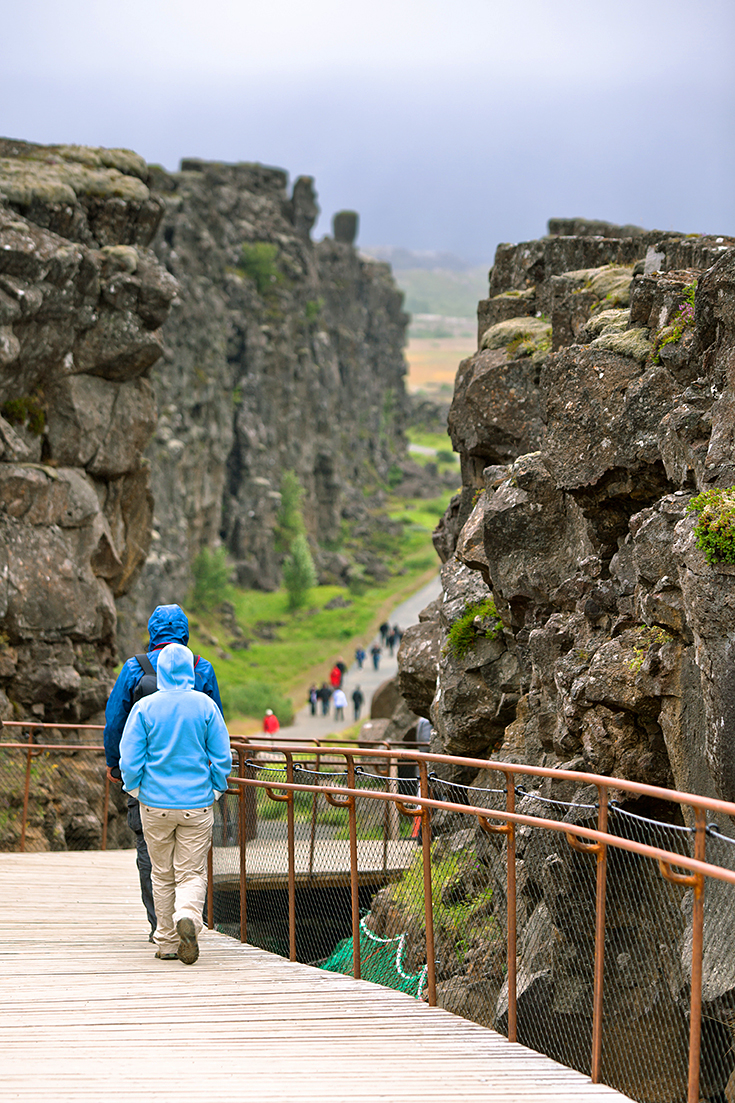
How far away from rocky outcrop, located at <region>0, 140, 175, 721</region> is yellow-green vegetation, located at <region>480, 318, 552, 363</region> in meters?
12.5

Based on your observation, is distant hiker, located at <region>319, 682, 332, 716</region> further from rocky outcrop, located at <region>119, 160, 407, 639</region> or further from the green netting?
the green netting

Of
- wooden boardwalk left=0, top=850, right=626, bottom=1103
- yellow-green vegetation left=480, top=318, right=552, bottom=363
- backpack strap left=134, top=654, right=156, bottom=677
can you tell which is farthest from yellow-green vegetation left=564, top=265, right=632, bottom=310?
wooden boardwalk left=0, top=850, right=626, bottom=1103

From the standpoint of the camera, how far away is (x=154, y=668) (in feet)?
26.8

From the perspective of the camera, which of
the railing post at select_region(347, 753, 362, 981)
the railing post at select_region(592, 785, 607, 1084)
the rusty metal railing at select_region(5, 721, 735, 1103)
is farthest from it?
the railing post at select_region(347, 753, 362, 981)

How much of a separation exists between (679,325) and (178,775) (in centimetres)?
715

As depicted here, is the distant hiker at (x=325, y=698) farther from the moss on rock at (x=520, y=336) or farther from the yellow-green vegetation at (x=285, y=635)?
the moss on rock at (x=520, y=336)

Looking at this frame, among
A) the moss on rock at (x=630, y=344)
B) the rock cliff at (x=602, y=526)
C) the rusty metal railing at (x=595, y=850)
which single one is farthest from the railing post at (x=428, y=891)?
the moss on rock at (x=630, y=344)

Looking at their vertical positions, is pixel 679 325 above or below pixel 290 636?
above

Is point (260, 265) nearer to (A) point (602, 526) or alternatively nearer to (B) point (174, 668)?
(A) point (602, 526)

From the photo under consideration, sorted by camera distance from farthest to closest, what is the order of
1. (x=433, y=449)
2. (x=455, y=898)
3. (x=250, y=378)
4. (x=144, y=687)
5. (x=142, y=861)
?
(x=433, y=449)
(x=250, y=378)
(x=455, y=898)
(x=142, y=861)
(x=144, y=687)

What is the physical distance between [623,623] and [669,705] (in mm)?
→ 1705

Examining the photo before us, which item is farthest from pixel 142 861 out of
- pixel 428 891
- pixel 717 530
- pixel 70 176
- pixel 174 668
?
pixel 70 176

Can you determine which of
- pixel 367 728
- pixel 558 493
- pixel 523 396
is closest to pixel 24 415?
pixel 367 728

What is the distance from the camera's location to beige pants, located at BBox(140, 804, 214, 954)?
757 centimetres
